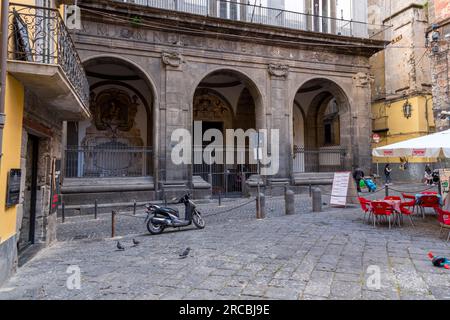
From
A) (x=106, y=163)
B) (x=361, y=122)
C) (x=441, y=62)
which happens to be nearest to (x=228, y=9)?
(x=361, y=122)

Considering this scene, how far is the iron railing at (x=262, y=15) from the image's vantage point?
13.8 metres

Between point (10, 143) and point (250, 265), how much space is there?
3803 millimetres

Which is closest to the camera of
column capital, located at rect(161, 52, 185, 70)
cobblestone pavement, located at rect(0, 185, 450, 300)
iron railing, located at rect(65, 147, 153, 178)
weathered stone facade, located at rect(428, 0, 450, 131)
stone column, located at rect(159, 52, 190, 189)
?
cobblestone pavement, located at rect(0, 185, 450, 300)

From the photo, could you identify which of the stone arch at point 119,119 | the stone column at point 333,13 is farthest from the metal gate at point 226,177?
the stone column at point 333,13

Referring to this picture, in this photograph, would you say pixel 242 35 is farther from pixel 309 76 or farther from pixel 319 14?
pixel 319 14

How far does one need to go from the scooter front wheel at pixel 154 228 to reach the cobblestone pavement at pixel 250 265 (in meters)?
0.29

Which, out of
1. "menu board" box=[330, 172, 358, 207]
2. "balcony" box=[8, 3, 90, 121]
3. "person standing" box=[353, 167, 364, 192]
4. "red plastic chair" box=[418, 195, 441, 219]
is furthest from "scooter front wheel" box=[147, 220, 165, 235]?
"person standing" box=[353, 167, 364, 192]

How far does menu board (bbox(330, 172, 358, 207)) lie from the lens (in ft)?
35.8

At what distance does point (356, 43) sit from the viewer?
16.3 m

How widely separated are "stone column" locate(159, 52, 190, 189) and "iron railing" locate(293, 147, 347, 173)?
653 cm

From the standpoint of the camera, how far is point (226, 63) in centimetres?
1427

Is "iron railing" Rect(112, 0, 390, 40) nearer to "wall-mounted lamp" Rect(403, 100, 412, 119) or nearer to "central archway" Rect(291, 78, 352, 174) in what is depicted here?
"central archway" Rect(291, 78, 352, 174)

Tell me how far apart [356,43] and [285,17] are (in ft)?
12.9

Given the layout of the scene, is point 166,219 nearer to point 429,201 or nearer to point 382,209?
point 382,209
